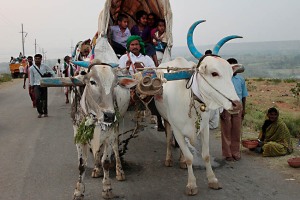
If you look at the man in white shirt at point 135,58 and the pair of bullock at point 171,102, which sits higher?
the man in white shirt at point 135,58

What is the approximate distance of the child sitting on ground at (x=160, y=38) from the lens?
719 centimetres

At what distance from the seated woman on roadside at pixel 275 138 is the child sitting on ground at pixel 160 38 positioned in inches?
96.5

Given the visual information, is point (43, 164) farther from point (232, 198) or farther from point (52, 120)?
point (52, 120)

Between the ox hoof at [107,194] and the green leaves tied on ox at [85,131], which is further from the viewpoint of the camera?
the ox hoof at [107,194]

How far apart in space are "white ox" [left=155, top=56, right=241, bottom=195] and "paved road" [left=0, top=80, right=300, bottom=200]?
465 millimetres

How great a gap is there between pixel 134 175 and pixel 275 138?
2805 mm

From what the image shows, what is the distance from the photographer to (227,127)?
6418 millimetres

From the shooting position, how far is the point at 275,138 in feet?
21.7

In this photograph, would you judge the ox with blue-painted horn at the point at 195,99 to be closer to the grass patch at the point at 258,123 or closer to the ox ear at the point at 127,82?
the ox ear at the point at 127,82

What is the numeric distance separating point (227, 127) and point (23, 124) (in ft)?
20.3

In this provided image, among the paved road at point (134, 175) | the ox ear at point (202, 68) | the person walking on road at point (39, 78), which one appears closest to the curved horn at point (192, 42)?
the ox ear at point (202, 68)

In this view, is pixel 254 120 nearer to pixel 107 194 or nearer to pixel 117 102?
pixel 117 102

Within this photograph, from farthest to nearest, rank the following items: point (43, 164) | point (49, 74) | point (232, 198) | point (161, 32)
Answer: point (49, 74), point (161, 32), point (43, 164), point (232, 198)

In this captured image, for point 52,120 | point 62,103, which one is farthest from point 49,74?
point 62,103
